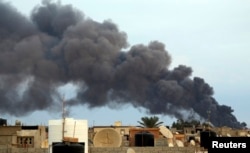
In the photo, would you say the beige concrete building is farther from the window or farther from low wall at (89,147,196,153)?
low wall at (89,147,196,153)

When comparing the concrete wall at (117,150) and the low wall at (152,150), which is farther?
the low wall at (152,150)

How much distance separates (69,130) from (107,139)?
8.79 meters

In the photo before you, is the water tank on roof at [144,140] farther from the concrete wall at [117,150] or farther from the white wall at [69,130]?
the white wall at [69,130]

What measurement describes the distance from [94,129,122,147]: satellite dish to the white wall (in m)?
7.43

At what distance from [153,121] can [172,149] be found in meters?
55.0

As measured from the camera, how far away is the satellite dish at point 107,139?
1566 inches

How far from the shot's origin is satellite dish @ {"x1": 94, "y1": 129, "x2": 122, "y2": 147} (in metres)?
39.8

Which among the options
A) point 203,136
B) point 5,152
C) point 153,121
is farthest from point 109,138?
point 153,121

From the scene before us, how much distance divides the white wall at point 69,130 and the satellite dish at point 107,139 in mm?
7429

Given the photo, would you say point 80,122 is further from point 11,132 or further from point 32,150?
point 11,132

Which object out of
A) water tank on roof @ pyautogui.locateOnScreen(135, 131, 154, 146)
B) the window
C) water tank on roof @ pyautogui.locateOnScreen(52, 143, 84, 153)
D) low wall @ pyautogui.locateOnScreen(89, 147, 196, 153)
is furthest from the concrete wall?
the window

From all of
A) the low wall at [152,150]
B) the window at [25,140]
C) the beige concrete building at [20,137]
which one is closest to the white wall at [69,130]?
the low wall at [152,150]

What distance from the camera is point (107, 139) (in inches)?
1581

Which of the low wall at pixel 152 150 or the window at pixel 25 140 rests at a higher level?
the window at pixel 25 140
